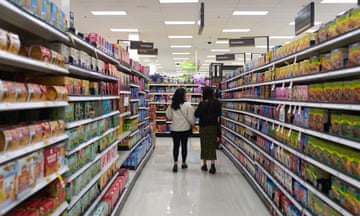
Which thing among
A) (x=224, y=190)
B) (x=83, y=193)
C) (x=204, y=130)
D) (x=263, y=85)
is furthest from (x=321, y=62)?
(x=204, y=130)

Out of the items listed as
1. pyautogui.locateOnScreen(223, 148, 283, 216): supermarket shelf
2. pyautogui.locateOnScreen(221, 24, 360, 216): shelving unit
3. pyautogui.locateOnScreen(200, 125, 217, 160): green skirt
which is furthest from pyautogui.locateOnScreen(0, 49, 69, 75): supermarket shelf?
pyautogui.locateOnScreen(200, 125, 217, 160): green skirt

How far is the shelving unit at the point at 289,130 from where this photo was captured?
2.30 metres

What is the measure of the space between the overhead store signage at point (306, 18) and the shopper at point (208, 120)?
98.1 inches

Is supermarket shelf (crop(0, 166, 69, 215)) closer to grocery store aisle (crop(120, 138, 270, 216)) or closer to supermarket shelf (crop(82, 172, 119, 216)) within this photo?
supermarket shelf (crop(82, 172, 119, 216))

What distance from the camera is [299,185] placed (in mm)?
3199

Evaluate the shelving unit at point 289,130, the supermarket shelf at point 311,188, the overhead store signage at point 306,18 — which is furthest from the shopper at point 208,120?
the overhead store signage at point 306,18

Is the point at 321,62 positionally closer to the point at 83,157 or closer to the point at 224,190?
the point at 83,157

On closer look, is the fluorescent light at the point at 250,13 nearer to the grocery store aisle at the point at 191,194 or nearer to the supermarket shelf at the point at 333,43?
the grocery store aisle at the point at 191,194

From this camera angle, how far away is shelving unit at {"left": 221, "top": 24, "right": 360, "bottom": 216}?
230 centimetres

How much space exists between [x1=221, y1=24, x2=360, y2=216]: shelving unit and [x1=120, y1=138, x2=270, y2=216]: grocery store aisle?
27cm

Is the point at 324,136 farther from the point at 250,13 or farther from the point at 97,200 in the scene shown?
the point at 250,13

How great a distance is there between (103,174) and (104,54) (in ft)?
4.66

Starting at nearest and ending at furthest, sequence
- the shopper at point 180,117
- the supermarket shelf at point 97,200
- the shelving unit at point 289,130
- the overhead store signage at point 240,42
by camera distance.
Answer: the shelving unit at point 289,130 → the supermarket shelf at point 97,200 → the shopper at point 180,117 → the overhead store signage at point 240,42

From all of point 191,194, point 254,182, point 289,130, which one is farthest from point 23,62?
point 254,182
